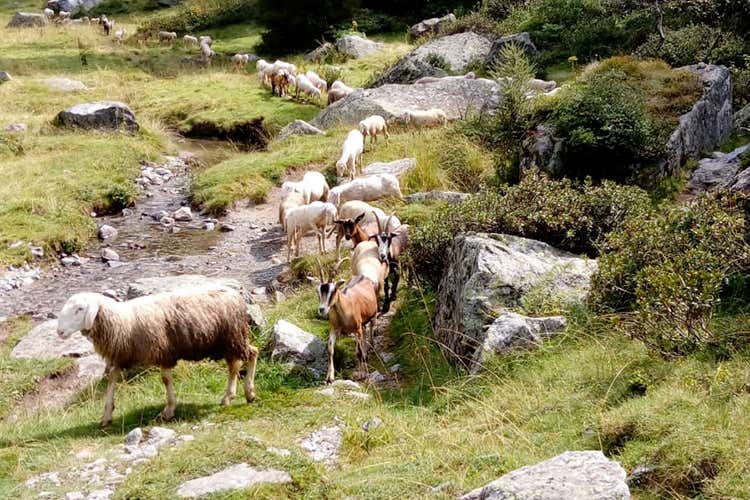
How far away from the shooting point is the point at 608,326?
9.03 m

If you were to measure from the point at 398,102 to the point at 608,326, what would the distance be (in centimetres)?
1539

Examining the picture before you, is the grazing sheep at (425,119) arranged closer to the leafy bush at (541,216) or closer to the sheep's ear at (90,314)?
the leafy bush at (541,216)

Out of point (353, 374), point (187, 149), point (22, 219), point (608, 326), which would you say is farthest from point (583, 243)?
point (187, 149)

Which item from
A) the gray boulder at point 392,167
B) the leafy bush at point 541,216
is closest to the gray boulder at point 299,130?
the gray boulder at point 392,167

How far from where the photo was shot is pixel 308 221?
606 inches

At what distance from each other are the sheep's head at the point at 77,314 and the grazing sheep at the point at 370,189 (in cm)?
872

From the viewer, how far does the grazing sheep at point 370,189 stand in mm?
16812

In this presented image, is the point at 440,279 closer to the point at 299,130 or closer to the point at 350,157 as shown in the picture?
the point at 350,157

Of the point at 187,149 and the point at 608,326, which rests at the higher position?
the point at 608,326

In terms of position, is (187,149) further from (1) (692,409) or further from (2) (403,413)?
(1) (692,409)

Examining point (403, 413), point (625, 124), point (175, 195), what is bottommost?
point (175, 195)

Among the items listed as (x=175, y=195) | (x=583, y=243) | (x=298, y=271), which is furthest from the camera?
(x=175, y=195)

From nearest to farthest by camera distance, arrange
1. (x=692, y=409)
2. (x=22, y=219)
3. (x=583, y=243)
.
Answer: (x=692, y=409) < (x=583, y=243) < (x=22, y=219)

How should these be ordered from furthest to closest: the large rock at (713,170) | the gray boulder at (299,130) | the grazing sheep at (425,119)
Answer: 1. the gray boulder at (299,130)
2. the grazing sheep at (425,119)
3. the large rock at (713,170)
